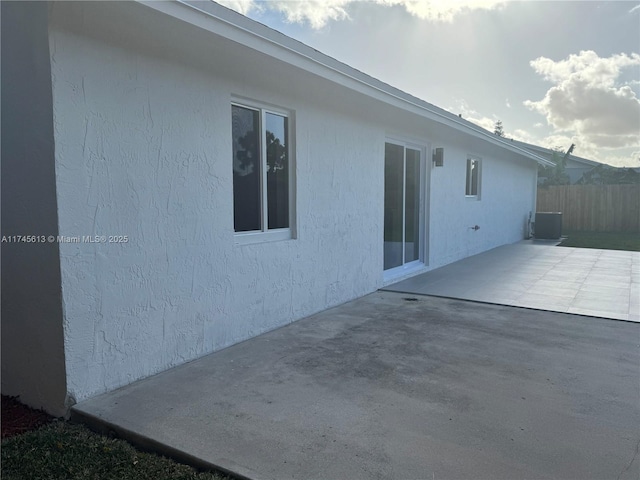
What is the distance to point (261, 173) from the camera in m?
4.81

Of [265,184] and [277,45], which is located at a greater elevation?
[277,45]

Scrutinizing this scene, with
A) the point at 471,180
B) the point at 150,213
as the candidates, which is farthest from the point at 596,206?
the point at 150,213

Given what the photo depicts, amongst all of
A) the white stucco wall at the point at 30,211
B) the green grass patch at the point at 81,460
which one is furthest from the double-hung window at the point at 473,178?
the green grass patch at the point at 81,460

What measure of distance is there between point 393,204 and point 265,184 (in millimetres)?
3456

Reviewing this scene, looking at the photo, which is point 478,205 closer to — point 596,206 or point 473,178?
point 473,178

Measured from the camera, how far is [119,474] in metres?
2.39

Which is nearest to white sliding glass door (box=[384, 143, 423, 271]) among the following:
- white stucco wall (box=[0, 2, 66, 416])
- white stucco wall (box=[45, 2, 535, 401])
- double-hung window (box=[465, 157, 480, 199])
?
white stucco wall (box=[45, 2, 535, 401])

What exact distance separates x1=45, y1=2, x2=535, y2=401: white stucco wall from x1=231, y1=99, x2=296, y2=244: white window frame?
0.08 meters

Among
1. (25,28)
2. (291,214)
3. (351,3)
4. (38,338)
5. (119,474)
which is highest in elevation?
(351,3)

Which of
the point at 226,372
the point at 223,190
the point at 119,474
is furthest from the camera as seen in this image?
the point at 223,190

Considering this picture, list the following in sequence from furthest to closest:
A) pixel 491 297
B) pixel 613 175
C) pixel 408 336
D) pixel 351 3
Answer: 1. pixel 613 175
2. pixel 351 3
3. pixel 491 297
4. pixel 408 336

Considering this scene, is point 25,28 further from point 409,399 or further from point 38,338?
point 409,399

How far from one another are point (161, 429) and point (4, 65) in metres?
2.78

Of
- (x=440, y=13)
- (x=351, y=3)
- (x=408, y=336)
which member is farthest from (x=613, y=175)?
(x=408, y=336)
